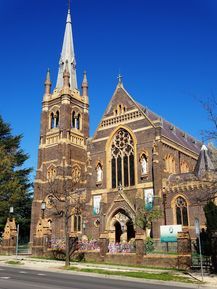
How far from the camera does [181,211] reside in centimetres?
3459

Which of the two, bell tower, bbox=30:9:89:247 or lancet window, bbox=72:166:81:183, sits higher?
bell tower, bbox=30:9:89:247

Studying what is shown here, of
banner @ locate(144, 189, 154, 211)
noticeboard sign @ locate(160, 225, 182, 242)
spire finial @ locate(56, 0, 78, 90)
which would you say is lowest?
noticeboard sign @ locate(160, 225, 182, 242)

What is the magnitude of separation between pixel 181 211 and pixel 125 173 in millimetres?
8463

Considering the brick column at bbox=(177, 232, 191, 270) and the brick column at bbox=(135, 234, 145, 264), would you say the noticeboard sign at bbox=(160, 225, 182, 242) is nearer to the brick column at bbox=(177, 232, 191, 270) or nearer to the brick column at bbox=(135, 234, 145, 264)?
the brick column at bbox=(135, 234, 145, 264)

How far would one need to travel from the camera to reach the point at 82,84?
62.8 metres

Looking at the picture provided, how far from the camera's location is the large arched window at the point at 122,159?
1575 inches

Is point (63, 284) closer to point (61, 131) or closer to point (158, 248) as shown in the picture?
point (158, 248)

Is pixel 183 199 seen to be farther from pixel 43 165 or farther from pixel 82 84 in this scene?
pixel 82 84

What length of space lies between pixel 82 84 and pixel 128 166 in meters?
27.2

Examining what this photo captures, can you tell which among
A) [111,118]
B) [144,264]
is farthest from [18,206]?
[144,264]

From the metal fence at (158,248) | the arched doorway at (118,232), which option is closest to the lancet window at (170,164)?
the arched doorway at (118,232)

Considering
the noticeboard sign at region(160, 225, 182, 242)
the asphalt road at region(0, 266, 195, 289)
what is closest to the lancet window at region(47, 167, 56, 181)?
the noticeboard sign at region(160, 225, 182, 242)

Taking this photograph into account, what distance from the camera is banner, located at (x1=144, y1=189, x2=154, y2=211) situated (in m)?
36.0

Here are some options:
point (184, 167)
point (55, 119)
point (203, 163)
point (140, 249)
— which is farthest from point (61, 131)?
point (140, 249)
